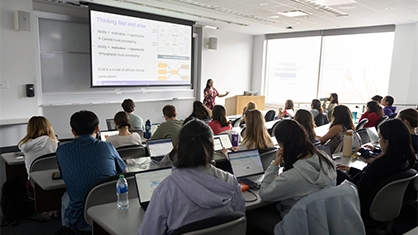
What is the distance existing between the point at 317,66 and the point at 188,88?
427cm

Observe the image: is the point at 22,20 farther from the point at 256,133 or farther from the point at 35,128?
the point at 256,133

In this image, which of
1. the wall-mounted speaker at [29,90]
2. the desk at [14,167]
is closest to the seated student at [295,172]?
the desk at [14,167]

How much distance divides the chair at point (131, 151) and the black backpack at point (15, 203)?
3.74ft

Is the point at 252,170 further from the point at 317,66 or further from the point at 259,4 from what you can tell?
the point at 317,66

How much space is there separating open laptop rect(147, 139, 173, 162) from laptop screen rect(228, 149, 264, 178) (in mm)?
882

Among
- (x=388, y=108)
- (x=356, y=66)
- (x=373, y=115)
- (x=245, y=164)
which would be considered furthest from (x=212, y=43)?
(x=245, y=164)

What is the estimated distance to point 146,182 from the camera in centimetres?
208

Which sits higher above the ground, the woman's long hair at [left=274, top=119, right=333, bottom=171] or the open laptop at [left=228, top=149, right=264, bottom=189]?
the woman's long hair at [left=274, top=119, right=333, bottom=171]

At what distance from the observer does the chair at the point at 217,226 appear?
1406 mm

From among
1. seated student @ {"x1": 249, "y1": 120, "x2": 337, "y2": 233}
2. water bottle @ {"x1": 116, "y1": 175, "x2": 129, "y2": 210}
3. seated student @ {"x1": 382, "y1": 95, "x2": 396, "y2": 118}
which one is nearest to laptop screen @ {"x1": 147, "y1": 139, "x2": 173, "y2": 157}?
water bottle @ {"x1": 116, "y1": 175, "x2": 129, "y2": 210}

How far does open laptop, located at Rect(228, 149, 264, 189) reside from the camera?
103 inches

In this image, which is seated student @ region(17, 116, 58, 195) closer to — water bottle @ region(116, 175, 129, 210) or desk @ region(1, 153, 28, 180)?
desk @ region(1, 153, 28, 180)

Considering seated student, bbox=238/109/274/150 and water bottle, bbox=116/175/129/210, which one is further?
seated student, bbox=238/109/274/150

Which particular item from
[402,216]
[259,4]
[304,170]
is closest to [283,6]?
[259,4]
